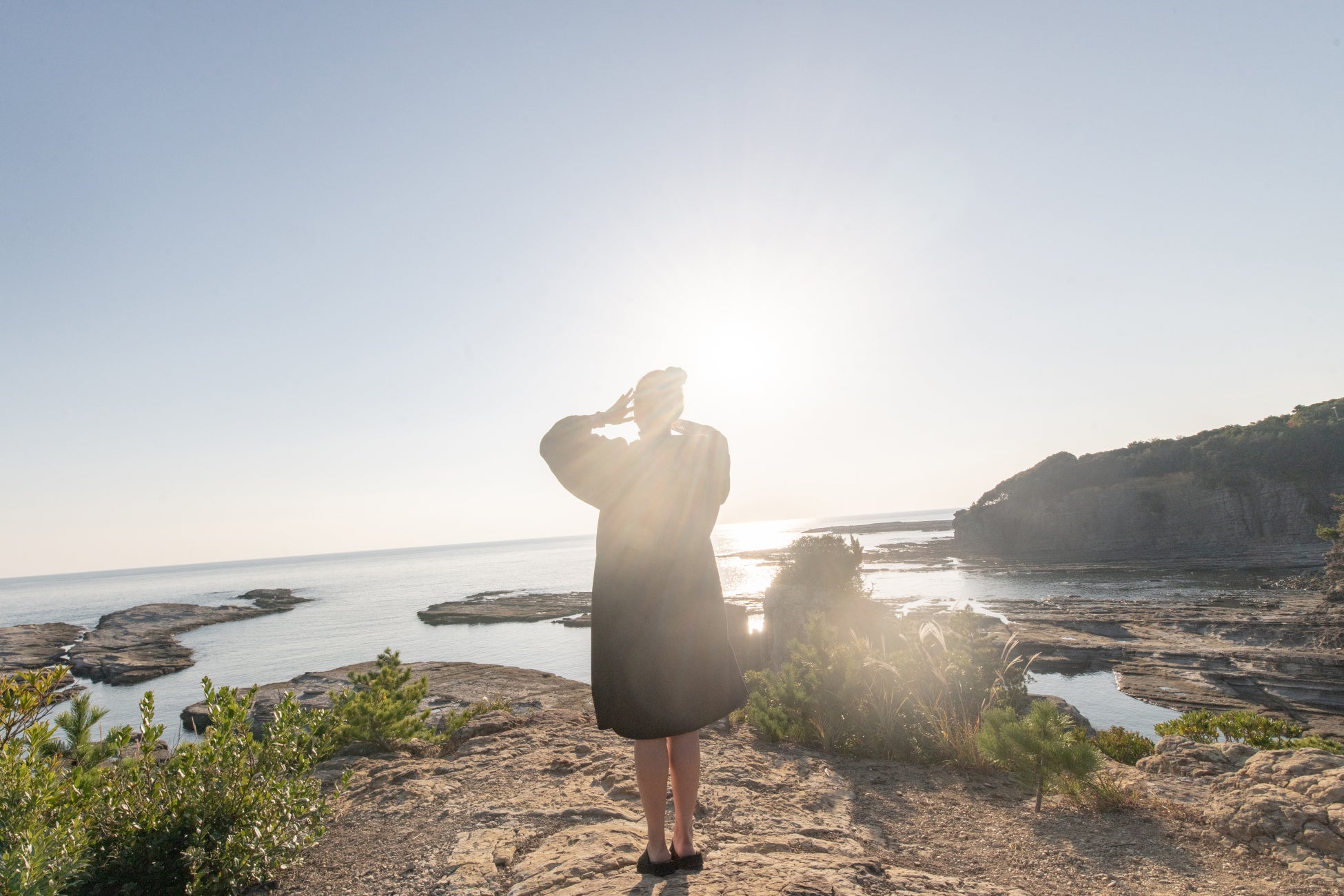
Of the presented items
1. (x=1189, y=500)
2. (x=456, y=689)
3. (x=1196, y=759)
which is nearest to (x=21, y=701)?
(x=1196, y=759)

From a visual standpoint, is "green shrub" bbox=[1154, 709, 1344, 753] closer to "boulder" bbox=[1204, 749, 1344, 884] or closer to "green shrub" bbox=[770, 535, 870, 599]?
"boulder" bbox=[1204, 749, 1344, 884]

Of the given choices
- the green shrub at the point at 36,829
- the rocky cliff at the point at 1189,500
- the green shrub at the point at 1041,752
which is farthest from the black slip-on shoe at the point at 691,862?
the rocky cliff at the point at 1189,500

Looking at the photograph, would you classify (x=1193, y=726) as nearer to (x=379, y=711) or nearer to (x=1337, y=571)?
(x=379, y=711)

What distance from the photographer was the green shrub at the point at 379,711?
5430 millimetres

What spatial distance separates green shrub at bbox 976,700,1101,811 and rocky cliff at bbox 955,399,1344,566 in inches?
2184

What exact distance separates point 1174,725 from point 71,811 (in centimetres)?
1283

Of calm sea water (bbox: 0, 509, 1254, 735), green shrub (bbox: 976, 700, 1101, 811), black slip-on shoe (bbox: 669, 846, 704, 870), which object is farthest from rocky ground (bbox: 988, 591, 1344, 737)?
black slip-on shoe (bbox: 669, 846, 704, 870)

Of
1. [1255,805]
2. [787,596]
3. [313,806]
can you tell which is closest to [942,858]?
[1255,805]

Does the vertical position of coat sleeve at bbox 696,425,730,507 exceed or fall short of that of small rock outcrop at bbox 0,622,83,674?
it exceeds it

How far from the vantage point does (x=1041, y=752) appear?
380 centimetres

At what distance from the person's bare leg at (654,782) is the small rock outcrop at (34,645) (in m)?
38.3

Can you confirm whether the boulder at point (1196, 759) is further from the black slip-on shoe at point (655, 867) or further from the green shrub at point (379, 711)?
the green shrub at point (379, 711)

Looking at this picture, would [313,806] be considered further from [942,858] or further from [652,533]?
[942,858]

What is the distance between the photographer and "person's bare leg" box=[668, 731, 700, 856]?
262 cm
